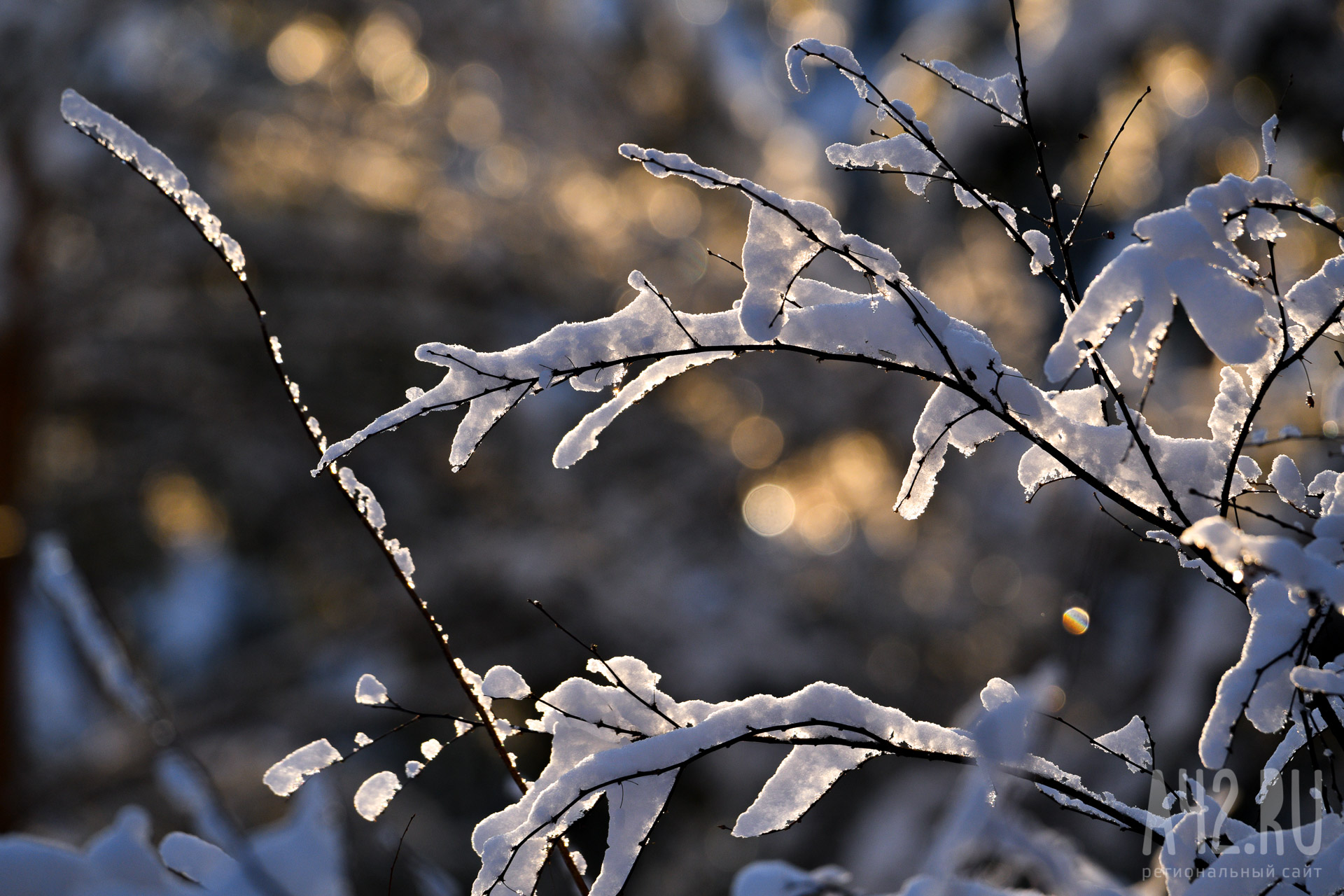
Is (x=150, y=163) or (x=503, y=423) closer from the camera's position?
(x=150, y=163)

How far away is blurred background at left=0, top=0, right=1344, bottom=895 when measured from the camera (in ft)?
13.4

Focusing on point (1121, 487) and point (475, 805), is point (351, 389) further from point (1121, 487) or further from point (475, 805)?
point (1121, 487)

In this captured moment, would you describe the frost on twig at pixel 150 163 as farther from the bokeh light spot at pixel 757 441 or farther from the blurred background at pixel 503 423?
the bokeh light spot at pixel 757 441

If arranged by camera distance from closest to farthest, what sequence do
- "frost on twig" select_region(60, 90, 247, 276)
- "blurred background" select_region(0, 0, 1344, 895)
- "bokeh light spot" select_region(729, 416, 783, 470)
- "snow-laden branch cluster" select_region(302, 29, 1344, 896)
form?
"snow-laden branch cluster" select_region(302, 29, 1344, 896)
"frost on twig" select_region(60, 90, 247, 276)
"blurred background" select_region(0, 0, 1344, 895)
"bokeh light spot" select_region(729, 416, 783, 470)

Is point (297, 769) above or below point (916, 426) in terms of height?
below

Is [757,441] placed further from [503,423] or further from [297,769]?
[297,769]

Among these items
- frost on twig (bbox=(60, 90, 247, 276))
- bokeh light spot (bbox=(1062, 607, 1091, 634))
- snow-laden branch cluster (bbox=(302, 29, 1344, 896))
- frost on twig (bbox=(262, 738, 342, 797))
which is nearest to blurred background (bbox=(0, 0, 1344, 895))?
snow-laden branch cluster (bbox=(302, 29, 1344, 896))

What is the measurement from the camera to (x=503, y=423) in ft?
15.6

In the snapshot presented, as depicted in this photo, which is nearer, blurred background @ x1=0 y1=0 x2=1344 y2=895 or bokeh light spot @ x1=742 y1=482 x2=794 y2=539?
blurred background @ x1=0 y1=0 x2=1344 y2=895

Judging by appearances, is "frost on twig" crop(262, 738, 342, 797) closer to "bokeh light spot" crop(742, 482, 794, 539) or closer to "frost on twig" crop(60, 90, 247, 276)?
"frost on twig" crop(60, 90, 247, 276)

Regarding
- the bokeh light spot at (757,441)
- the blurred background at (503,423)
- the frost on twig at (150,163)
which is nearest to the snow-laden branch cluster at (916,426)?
the frost on twig at (150,163)

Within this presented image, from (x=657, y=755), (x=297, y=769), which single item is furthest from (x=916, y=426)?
(x=297, y=769)

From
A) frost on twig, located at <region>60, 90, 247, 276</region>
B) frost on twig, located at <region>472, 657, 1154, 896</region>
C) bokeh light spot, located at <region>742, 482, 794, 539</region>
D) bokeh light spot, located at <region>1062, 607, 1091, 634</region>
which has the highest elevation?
frost on twig, located at <region>60, 90, 247, 276</region>

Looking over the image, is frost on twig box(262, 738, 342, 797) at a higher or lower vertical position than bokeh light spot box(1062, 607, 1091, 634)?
Answer: lower
